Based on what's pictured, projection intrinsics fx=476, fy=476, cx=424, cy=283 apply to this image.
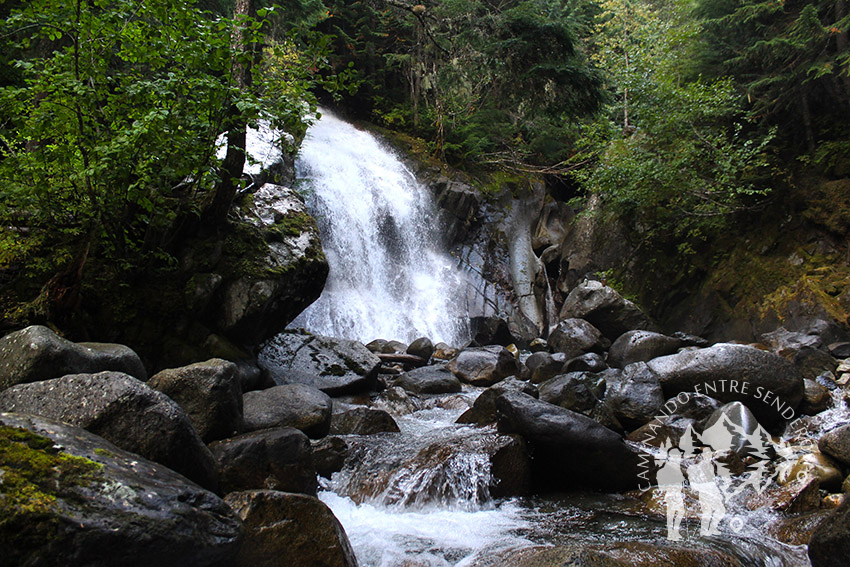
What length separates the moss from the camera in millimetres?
1748

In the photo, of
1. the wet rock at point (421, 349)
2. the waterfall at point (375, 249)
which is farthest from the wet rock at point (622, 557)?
the waterfall at point (375, 249)

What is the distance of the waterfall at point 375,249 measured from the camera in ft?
43.4

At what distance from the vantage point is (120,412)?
285 centimetres

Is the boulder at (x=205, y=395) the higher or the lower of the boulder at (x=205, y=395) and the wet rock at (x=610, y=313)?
the lower

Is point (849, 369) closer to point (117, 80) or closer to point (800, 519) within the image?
point (800, 519)

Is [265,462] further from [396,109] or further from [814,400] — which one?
[396,109]

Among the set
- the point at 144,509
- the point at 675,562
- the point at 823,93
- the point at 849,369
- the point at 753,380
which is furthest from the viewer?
the point at 823,93

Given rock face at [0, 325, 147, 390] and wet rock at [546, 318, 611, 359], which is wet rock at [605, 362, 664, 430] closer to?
wet rock at [546, 318, 611, 359]

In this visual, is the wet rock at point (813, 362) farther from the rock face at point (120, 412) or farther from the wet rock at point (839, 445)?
the rock face at point (120, 412)

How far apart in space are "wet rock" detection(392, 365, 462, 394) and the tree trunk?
433 cm

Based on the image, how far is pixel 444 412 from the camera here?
7527 millimetres

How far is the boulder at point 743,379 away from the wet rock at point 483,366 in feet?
12.2

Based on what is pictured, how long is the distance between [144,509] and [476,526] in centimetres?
278

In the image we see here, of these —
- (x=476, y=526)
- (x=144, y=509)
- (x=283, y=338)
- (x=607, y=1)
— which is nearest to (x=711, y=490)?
(x=476, y=526)
